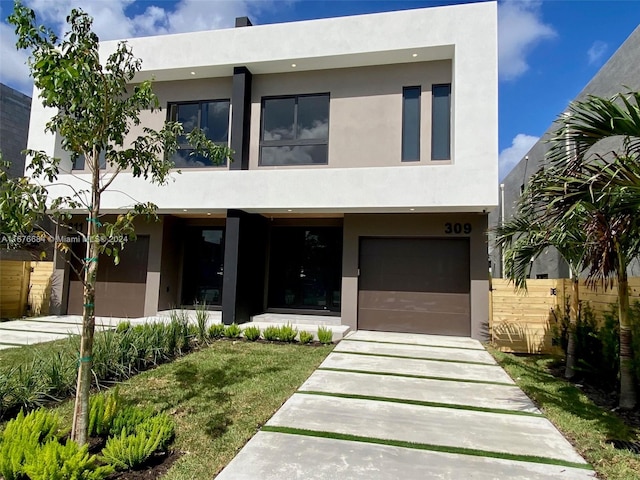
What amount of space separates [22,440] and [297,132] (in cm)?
907

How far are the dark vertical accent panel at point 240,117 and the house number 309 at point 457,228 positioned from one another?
5.63 metres

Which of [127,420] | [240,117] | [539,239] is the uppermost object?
[240,117]

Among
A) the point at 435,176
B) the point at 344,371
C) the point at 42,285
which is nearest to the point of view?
the point at 344,371

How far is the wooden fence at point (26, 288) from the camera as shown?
1139cm

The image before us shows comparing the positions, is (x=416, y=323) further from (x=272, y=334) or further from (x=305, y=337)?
(x=272, y=334)

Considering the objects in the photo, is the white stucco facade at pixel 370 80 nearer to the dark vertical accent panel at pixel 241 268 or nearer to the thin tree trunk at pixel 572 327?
the dark vertical accent panel at pixel 241 268

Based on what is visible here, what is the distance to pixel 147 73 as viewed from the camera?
35.7 ft

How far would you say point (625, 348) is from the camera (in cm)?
514

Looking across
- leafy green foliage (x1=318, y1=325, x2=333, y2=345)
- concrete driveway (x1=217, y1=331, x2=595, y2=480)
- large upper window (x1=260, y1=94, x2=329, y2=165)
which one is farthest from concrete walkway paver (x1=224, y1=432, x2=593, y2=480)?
large upper window (x1=260, y1=94, x2=329, y2=165)

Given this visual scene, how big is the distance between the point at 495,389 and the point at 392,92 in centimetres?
767

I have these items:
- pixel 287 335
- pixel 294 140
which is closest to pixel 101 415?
pixel 287 335

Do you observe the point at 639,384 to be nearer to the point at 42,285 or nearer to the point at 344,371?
the point at 344,371

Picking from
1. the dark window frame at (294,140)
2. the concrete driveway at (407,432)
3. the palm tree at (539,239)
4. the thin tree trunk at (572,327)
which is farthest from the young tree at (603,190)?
the dark window frame at (294,140)

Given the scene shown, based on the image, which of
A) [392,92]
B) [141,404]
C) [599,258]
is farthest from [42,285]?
[599,258]
